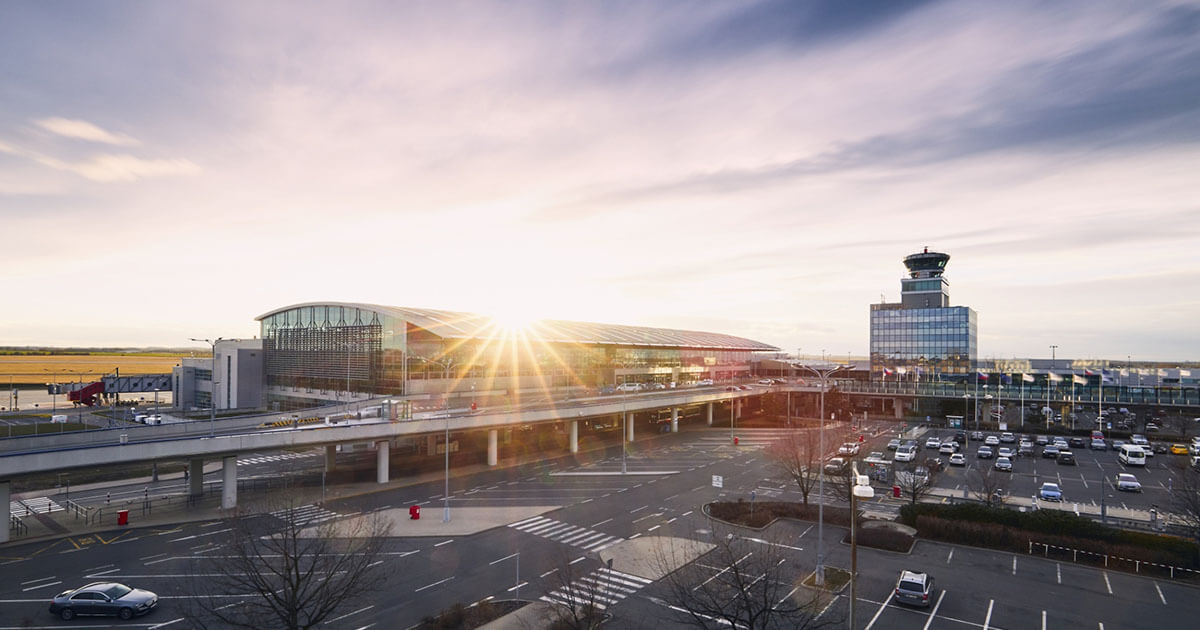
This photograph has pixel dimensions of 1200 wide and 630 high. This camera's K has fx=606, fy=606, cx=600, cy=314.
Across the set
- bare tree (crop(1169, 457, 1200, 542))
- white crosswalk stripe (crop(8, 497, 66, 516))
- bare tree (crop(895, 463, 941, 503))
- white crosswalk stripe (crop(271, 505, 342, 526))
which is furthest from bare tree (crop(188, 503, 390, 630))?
bare tree (crop(1169, 457, 1200, 542))

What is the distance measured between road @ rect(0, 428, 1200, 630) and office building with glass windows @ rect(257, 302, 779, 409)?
31105 mm

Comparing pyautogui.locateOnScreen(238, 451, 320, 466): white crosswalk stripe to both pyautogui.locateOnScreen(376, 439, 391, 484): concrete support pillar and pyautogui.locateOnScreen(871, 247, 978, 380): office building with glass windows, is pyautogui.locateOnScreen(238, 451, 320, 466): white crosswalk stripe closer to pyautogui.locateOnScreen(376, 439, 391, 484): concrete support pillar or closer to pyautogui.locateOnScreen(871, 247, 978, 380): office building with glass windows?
pyautogui.locateOnScreen(376, 439, 391, 484): concrete support pillar

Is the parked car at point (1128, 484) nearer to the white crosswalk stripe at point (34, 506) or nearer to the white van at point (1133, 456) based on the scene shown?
the white van at point (1133, 456)

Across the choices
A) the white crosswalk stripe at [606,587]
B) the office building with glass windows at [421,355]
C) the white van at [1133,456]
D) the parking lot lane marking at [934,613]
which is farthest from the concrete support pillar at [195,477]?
the white van at [1133,456]

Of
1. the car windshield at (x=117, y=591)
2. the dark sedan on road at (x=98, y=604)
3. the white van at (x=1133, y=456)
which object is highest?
the car windshield at (x=117, y=591)

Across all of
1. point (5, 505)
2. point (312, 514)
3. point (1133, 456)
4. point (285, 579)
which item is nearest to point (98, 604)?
point (285, 579)

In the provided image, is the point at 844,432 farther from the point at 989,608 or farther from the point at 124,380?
the point at 124,380

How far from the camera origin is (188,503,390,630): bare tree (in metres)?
21.7

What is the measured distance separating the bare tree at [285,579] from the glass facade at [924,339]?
13264 cm

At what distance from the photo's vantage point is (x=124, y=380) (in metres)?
103

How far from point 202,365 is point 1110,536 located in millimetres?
116260

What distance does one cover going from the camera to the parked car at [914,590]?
27906 millimetres

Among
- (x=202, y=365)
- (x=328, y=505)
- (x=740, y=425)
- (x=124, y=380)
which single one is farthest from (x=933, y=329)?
(x=124, y=380)

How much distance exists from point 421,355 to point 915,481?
57.8 meters
